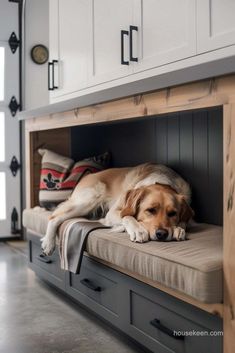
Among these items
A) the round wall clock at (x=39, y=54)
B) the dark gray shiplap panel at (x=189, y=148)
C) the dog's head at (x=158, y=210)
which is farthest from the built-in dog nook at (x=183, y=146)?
the round wall clock at (x=39, y=54)

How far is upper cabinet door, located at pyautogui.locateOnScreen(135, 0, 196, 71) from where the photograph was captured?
211 centimetres

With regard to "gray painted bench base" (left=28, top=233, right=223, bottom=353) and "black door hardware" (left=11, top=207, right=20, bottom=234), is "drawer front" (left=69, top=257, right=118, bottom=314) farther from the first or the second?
"black door hardware" (left=11, top=207, right=20, bottom=234)

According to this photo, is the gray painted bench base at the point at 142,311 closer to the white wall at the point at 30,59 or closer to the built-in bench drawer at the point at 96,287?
the built-in bench drawer at the point at 96,287

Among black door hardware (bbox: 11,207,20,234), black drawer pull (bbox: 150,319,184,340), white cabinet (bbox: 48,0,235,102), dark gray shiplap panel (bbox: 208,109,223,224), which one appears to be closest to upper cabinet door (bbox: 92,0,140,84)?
white cabinet (bbox: 48,0,235,102)

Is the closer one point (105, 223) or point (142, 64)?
point (142, 64)

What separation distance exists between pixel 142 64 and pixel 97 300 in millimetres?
1254

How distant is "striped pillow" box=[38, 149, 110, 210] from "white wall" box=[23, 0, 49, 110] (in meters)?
1.63

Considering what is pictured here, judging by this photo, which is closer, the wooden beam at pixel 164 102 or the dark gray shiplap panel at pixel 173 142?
the wooden beam at pixel 164 102

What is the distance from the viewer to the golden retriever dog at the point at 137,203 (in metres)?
2.29

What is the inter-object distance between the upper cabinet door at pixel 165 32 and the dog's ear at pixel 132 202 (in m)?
0.62

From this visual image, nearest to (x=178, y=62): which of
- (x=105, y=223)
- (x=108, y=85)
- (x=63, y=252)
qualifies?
(x=108, y=85)

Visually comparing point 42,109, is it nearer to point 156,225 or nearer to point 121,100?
point 121,100

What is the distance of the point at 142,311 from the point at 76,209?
39.2 inches

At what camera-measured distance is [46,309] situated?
2.98 meters
